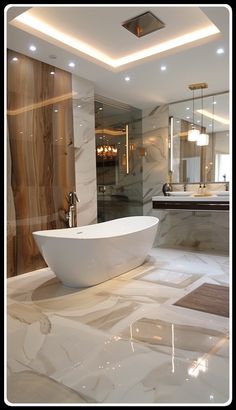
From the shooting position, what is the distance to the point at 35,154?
3275mm

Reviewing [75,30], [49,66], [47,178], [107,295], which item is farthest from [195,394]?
[49,66]

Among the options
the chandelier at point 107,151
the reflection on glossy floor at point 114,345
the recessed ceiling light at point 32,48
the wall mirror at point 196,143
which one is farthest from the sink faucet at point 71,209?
the wall mirror at point 196,143

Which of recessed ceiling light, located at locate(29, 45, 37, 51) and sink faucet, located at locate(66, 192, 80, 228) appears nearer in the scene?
recessed ceiling light, located at locate(29, 45, 37, 51)

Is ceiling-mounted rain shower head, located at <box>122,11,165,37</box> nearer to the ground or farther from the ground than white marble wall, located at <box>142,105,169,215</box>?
farther from the ground

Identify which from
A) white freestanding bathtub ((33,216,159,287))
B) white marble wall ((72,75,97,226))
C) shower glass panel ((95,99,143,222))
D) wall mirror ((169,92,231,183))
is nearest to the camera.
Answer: white freestanding bathtub ((33,216,159,287))

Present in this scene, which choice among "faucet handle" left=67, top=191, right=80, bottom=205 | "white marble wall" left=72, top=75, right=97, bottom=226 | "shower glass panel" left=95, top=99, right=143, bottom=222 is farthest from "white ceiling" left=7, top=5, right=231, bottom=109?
"faucet handle" left=67, top=191, right=80, bottom=205

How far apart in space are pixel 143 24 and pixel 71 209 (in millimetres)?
2163

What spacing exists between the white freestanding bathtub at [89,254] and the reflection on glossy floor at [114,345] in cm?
13

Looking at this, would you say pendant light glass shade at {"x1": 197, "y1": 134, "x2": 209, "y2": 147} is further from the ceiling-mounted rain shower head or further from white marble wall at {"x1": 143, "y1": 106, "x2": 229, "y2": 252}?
the ceiling-mounted rain shower head

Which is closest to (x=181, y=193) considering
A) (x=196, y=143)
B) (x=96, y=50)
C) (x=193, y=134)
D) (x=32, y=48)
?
(x=196, y=143)

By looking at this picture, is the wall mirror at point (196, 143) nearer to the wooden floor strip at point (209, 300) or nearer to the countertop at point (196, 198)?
the countertop at point (196, 198)

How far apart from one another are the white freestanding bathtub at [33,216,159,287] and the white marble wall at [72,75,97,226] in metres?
0.67

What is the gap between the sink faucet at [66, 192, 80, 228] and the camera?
11.9ft

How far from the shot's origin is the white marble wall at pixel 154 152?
5008 millimetres
